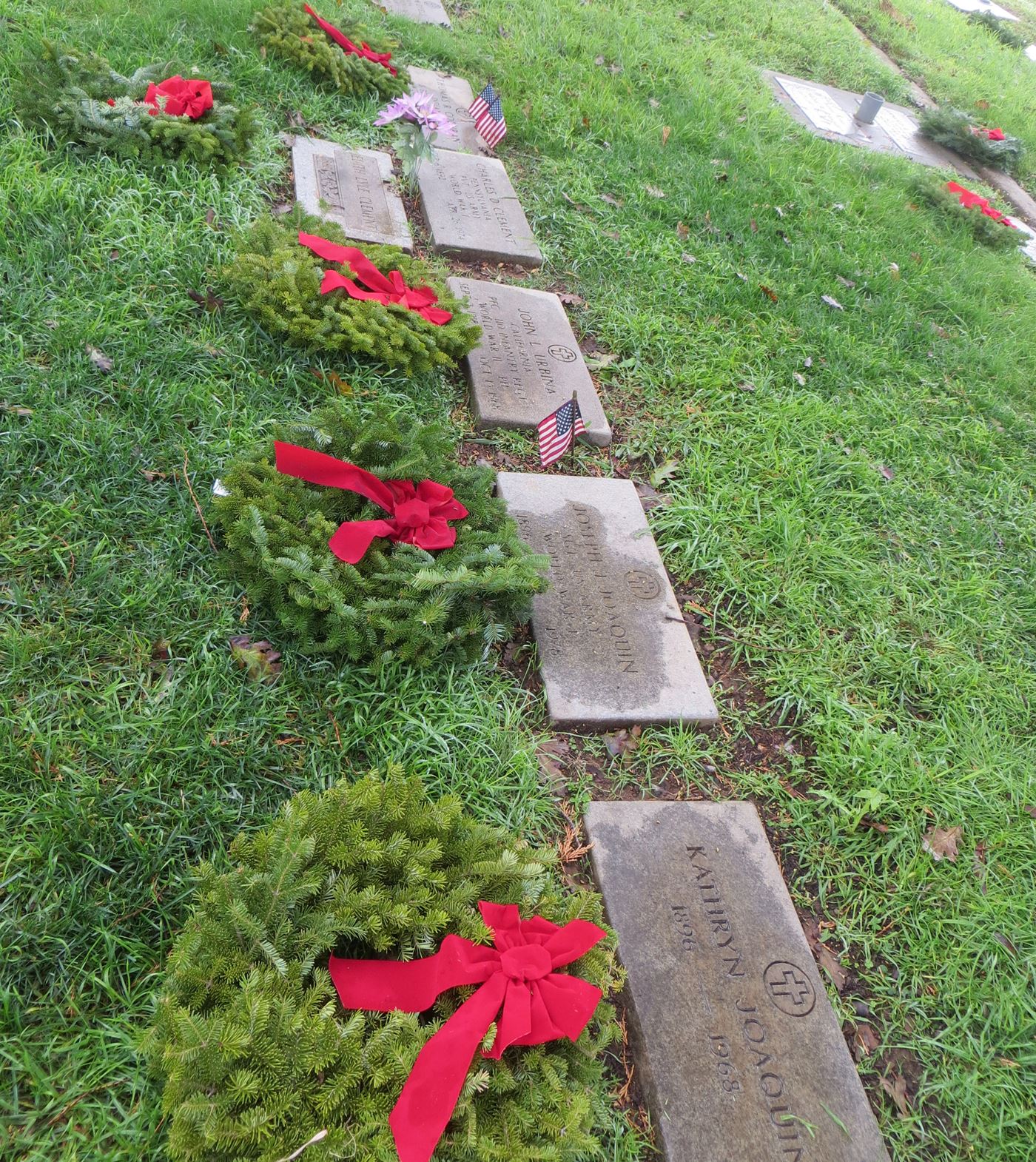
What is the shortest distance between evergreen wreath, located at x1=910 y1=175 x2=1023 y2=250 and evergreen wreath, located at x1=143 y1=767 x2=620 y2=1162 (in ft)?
20.9

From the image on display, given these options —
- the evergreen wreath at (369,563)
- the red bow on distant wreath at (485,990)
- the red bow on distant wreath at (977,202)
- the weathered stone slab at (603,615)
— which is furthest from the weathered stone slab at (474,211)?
the red bow on distant wreath at (977,202)

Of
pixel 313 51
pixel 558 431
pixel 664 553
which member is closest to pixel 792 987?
pixel 664 553

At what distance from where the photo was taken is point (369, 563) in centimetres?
235

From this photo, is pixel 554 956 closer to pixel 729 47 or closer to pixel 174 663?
pixel 174 663

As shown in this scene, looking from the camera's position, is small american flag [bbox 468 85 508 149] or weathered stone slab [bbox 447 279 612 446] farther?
small american flag [bbox 468 85 508 149]

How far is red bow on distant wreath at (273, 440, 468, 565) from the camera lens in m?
2.31

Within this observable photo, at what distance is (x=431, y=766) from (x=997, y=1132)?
171 centimetres

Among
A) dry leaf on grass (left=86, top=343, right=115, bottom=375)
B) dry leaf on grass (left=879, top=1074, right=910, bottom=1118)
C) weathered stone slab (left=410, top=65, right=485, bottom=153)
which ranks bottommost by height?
dry leaf on grass (left=86, top=343, right=115, bottom=375)

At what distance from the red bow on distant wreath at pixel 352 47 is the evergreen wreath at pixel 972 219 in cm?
426

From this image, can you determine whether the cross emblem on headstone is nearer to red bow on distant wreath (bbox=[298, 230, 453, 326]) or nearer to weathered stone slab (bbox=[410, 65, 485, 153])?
red bow on distant wreath (bbox=[298, 230, 453, 326])

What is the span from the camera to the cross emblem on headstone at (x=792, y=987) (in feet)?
6.48

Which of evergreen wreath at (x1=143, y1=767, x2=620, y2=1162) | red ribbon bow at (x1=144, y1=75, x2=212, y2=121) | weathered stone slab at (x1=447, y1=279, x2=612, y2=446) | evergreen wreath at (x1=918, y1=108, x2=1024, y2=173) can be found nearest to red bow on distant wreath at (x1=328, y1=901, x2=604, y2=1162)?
evergreen wreath at (x1=143, y1=767, x2=620, y2=1162)

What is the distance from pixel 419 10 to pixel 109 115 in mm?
3826

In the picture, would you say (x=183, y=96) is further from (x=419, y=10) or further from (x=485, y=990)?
(x=485, y=990)
